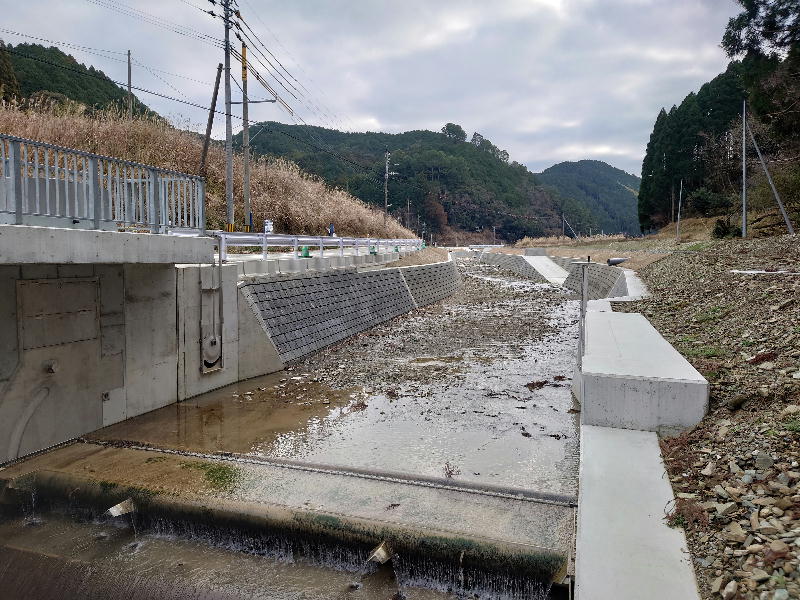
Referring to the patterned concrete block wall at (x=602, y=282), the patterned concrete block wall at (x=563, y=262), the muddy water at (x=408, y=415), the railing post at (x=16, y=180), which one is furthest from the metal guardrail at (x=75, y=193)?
the patterned concrete block wall at (x=563, y=262)

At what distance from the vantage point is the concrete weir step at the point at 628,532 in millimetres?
3398

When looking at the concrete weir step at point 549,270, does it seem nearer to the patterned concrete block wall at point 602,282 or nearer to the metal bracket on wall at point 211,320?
the patterned concrete block wall at point 602,282

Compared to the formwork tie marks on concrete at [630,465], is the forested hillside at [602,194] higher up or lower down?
higher up

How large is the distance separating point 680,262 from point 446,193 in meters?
97.9

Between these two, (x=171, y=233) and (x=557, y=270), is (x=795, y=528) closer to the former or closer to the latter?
(x=171, y=233)

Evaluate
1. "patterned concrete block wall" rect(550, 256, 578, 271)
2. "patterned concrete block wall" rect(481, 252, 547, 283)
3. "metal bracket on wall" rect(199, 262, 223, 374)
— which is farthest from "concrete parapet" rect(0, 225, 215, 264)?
"patterned concrete block wall" rect(550, 256, 578, 271)

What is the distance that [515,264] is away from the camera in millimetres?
52688

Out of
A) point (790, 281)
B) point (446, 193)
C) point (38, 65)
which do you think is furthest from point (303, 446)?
point (446, 193)

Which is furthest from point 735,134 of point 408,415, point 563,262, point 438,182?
point 438,182

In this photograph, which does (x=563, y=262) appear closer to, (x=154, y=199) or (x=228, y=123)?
(x=228, y=123)

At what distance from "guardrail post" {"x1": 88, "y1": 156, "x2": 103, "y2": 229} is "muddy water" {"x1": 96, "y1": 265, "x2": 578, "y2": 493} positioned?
332 centimetres

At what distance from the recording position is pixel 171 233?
8.97 m

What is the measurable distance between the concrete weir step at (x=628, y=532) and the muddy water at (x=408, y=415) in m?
1.60

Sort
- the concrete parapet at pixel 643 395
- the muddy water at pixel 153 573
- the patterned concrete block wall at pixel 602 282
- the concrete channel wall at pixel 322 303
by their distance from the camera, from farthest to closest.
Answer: the patterned concrete block wall at pixel 602 282 < the concrete channel wall at pixel 322 303 < the concrete parapet at pixel 643 395 < the muddy water at pixel 153 573
